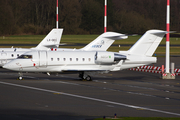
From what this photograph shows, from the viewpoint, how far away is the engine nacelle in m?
29.1

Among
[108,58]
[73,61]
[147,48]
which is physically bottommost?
[73,61]

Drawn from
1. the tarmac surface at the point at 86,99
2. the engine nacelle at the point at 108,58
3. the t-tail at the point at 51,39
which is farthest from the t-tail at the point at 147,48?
the t-tail at the point at 51,39

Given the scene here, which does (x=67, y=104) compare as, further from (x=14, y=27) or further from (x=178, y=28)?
(x=178, y=28)

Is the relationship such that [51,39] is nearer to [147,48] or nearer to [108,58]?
[108,58]

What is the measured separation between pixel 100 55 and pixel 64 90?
257 inches

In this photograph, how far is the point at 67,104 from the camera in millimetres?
18703

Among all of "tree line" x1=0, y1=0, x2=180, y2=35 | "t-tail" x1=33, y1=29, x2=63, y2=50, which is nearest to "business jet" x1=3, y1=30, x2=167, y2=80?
"t-tail" x1=33, y1=29, x2=63, y2=50

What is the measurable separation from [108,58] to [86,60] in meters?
1.96

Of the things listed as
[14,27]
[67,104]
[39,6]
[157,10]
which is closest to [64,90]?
[67,104]

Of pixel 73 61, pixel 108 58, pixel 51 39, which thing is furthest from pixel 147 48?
pixel 51 39

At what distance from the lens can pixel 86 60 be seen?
29531 millimetres

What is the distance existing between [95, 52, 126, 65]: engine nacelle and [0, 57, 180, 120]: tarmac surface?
177 centimetres

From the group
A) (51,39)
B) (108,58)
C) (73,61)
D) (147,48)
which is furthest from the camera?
(51,39)

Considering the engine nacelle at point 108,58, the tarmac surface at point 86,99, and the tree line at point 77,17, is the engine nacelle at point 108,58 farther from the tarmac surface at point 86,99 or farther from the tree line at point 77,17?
the tree line at point 77,17
